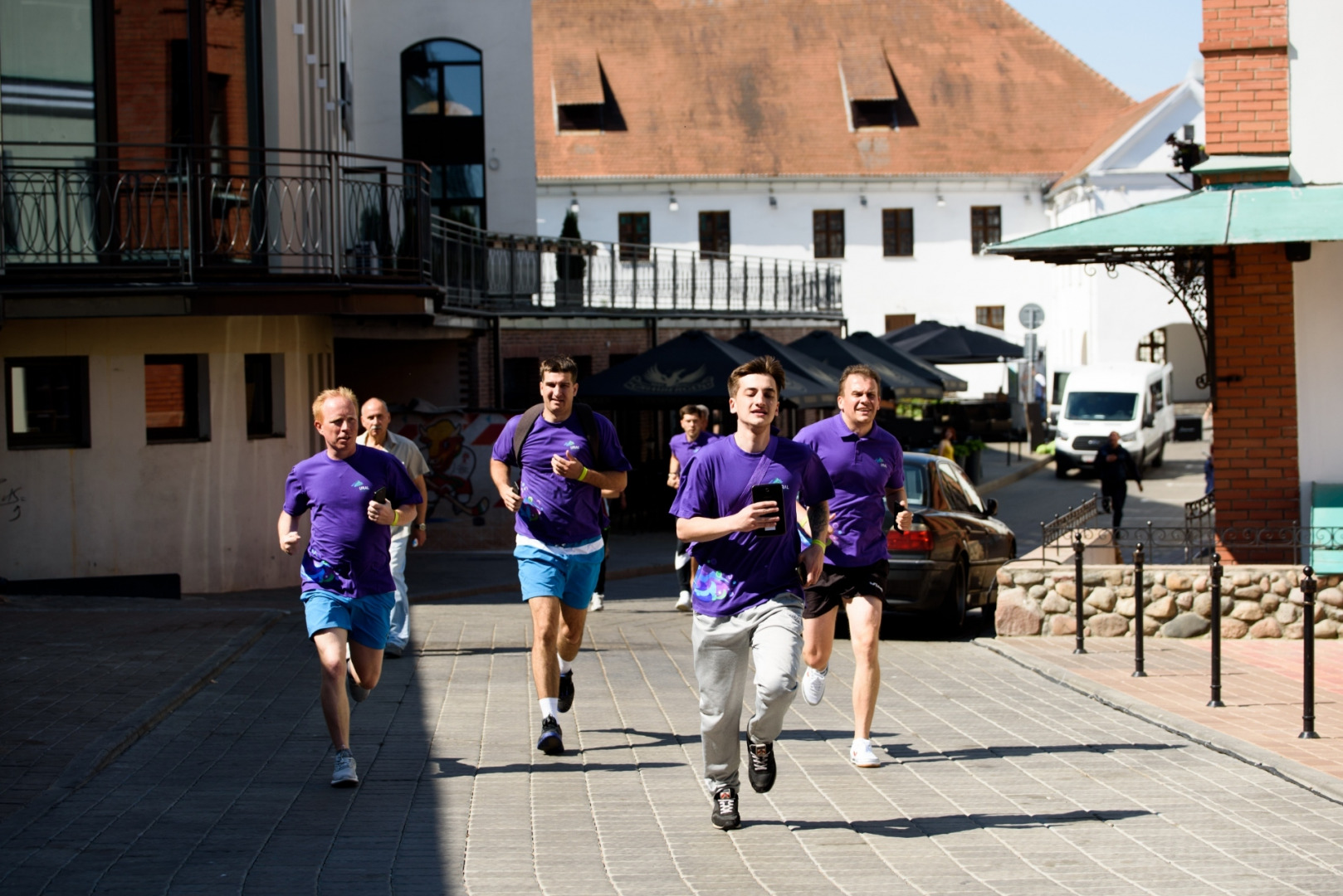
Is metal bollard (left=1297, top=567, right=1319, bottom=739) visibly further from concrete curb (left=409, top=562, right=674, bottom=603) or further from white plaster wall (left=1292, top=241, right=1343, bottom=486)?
concrete curb (left=409, top=562, right=674, bottom=603)

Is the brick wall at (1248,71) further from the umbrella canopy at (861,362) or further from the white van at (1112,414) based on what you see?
the white van at (1112,414)

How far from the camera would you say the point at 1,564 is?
15289 mm

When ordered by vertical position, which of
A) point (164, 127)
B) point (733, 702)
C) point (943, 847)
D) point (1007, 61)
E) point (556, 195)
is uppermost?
point (1007, 61)

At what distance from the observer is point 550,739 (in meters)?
8.13

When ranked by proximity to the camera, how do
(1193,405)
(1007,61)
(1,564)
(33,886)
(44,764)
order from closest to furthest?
(33,886) < (44,764) < (1,564) < (1193,405) < (1007,61)

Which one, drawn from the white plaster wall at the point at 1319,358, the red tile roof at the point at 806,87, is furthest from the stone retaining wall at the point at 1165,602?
the red tile roof at the point at 806,87

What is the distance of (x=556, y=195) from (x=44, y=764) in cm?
4769

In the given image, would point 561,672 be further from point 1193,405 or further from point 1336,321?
point 1193,405

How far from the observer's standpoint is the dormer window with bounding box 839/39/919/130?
2196 inches

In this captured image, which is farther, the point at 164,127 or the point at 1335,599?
the point at 164,127

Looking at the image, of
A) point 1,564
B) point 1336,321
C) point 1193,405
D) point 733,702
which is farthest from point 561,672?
point 1193,405

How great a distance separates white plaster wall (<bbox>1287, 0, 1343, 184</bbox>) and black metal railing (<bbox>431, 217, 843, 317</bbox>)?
10.4 meters

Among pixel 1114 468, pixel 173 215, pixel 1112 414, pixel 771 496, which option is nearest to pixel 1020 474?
pixel 1112 414

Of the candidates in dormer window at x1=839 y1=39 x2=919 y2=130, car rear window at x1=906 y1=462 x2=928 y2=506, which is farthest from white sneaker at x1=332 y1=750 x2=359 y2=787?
dormer window at x1=839 y1=39 x2=919 y2=130
